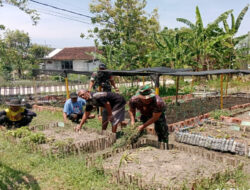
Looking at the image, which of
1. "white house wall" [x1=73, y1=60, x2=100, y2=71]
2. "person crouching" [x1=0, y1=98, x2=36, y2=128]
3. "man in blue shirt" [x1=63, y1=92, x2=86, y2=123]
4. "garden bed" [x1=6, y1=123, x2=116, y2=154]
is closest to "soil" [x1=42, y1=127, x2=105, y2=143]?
"garden bed" [x1=6, y1=123, x2=116, y2=154]

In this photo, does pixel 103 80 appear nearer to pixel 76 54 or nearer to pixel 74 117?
pixel 74 117

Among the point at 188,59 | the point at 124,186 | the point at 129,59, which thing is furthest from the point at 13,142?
the point at 129,59

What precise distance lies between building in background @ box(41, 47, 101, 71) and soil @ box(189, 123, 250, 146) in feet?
81.6

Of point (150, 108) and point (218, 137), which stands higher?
point (150, 108)

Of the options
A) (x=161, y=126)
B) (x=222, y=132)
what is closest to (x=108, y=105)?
(x=161, y=126)

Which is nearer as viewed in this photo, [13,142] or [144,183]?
[144,183]

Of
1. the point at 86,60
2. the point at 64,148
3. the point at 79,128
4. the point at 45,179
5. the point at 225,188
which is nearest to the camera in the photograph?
the point at 225,188

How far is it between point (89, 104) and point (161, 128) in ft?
5.34

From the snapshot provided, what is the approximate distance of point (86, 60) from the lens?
105 ft

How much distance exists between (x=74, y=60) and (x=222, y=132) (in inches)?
1136

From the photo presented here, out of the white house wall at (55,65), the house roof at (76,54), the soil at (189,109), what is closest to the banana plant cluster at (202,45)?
the soil at (189,109)

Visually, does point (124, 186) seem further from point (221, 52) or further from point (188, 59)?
point (221, 52)

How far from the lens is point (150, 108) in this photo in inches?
189

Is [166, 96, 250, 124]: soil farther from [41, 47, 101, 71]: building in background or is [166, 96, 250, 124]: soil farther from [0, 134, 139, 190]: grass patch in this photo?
[41, 47, 101, 71]: building in background
